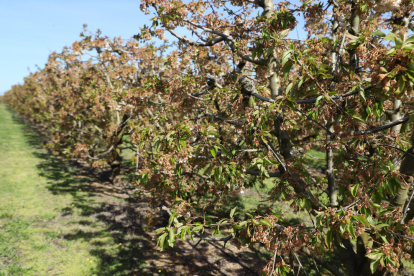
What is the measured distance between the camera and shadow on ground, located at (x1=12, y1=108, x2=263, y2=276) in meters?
6.25

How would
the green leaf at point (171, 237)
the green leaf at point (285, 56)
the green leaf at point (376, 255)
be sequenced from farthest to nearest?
the green leaf at point (171, 237) < the green leaf at point (376, 255) < the green leaf at point (285, 56)

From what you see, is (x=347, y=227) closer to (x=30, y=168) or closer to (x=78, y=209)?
(x=78, y=209)

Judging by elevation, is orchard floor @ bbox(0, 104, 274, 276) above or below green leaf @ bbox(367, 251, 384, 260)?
below

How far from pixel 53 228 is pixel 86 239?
156 centimetres

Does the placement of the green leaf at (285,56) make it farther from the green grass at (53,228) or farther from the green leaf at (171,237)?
the green grass at (53,228)

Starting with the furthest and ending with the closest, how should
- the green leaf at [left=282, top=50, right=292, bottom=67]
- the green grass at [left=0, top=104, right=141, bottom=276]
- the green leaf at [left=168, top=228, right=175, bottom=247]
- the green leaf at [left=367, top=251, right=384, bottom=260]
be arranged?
the green grass at [left=0, top=104, right=141, bottom=276] < the green leaf at [left=168, top=228, right=175, bottom=247] < the green leaf at [left=367, top=251, right=384, bottom=260] < the green leaf at [left=282, top=50, right=292, bottom=67]

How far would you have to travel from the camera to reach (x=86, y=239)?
743 centimetres

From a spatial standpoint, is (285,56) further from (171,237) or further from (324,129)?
(171,237)

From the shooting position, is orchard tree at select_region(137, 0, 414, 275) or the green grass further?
the green grass

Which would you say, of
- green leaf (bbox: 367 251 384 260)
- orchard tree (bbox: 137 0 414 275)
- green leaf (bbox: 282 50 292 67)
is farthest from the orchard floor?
green leaf (bbox: 282 50 292 67)

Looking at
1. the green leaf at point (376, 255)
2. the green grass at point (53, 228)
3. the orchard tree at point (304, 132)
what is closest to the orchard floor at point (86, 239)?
the green grass at point (53, 228)

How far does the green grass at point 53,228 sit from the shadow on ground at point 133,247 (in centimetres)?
3

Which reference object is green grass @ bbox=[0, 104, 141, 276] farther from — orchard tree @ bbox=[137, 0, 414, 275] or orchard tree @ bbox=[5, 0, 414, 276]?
orchard tree @ bbox=[137, 0, 414, 275]

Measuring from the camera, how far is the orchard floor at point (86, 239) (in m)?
6.21
